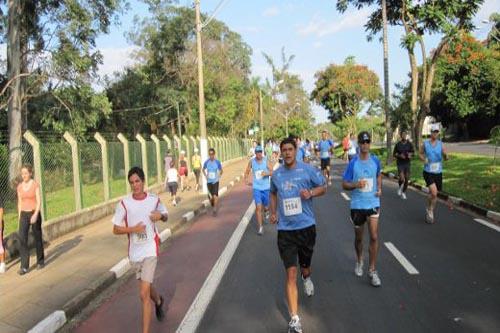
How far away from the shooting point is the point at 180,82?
4309cm

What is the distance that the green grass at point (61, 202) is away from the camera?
11.9 meters

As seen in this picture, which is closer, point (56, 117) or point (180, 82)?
point (56, 117)

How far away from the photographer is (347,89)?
202 feet

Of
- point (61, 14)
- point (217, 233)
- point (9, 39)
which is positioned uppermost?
point (61, 14)

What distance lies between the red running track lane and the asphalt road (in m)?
0.42

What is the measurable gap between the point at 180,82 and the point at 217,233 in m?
33.2

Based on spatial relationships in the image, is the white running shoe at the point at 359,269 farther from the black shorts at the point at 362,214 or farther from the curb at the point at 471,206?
the curb at the point at 471,206

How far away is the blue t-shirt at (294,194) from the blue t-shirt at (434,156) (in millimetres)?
6102

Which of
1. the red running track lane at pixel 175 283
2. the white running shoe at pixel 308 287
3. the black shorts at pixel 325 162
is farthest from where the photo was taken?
the black shorts at pixel 325 162

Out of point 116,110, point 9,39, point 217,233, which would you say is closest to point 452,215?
point 217,233

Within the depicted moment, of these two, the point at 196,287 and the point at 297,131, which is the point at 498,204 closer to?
the point at 196,287

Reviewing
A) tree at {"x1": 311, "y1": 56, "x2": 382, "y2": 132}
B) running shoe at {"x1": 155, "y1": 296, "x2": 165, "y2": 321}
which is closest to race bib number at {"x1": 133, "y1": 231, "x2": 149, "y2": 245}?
running shoe at {"x1": 155, "y1": 296, "x2": 165, "y2": 321}

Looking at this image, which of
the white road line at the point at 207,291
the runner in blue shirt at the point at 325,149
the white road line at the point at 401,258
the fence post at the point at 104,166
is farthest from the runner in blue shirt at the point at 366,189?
the runner in blue shirt at the point at 325,149

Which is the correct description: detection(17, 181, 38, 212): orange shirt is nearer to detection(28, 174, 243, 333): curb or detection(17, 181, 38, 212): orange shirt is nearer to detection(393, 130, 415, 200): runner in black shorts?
detection(28, 174, 243, 333): curb
